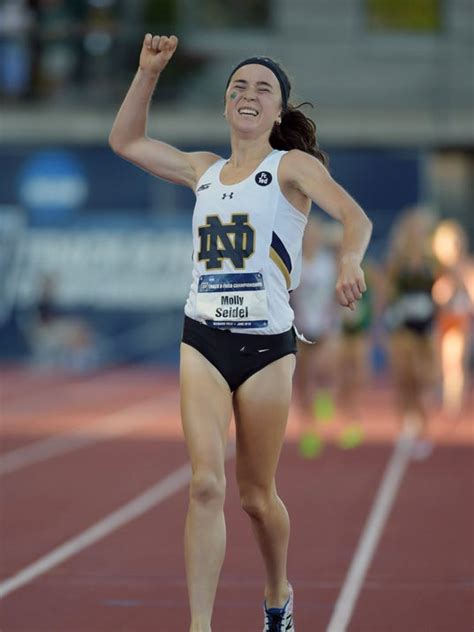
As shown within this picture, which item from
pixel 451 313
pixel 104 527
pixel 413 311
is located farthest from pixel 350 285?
pixel 451 313

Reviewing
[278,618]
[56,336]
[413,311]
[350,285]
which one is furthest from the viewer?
[56,336]

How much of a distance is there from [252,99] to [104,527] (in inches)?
193

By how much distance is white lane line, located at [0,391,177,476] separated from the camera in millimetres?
15412

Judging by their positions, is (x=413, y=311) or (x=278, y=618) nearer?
(x=278, y=618)

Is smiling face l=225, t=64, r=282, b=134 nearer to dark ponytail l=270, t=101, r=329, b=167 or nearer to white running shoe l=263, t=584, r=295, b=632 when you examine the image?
dark ponytail l=270, t=101, r=329, b=167

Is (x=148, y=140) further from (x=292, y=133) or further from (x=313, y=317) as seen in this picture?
(x=313, y=317)

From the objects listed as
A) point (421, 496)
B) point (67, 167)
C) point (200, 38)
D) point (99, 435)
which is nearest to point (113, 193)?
point (67, 167)

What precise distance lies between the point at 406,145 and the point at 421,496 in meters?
20.3

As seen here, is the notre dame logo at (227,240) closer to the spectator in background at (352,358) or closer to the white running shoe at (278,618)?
the white running shoe at (278,618)

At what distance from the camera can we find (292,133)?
21.7ft

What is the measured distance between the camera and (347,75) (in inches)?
1326

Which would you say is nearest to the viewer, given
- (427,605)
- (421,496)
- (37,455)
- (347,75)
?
(427,605)

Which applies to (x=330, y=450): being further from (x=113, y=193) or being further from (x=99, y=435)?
(x=113, y=193)

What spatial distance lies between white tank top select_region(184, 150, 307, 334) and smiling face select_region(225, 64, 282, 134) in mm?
164
